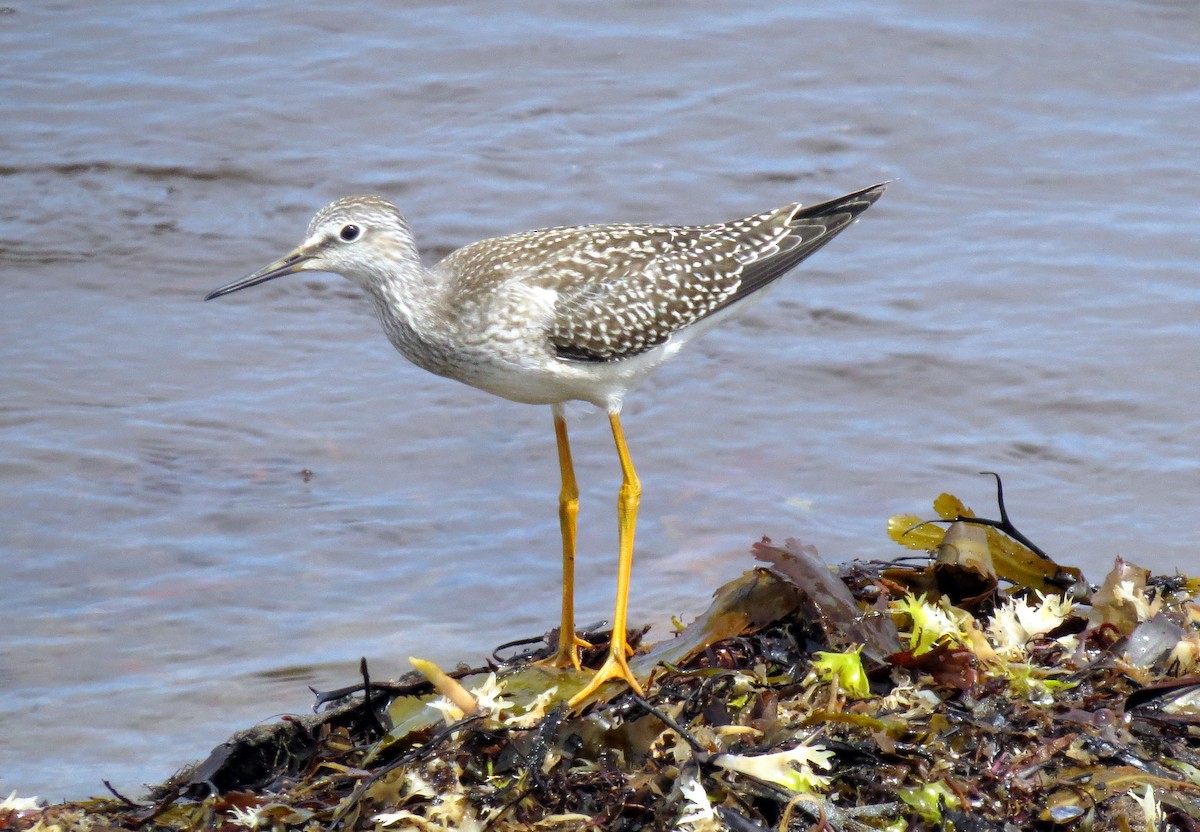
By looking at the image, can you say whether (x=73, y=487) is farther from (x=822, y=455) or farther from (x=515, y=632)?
(x=822, y=455)

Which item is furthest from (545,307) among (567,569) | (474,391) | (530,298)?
(474,391)

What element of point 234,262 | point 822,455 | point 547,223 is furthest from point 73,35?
point 822,455

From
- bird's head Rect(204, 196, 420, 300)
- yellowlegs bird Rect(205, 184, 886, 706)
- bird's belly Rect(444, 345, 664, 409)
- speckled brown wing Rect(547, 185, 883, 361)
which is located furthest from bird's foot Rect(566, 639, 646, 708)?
bird's head Rect(204, 196, 420, 300)

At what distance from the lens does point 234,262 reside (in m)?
10.4

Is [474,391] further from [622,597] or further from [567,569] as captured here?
[622,597]

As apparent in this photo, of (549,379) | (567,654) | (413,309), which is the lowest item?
(567,654)

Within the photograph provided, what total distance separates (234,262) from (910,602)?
7251mm

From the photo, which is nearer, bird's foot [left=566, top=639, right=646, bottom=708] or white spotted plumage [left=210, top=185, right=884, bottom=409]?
bird's foot [left=566, top=639, right=646, bottom=708]

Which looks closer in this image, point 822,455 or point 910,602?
point 910,602

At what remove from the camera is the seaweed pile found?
11.9ft

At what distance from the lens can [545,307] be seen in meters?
5.49

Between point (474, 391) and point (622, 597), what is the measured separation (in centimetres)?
400

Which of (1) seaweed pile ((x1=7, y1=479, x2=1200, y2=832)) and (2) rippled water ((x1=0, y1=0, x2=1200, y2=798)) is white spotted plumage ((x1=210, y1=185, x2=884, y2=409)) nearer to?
(1) seaweed pile ((x1=7, y1=479, x2=1200, y2=832))

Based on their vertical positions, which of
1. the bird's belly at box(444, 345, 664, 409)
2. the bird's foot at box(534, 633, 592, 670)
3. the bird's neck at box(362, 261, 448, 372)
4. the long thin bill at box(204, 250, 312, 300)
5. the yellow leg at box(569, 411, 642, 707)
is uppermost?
the long thin bill at box(204, 250, 312, 300)
